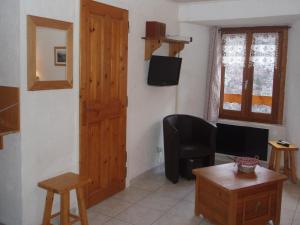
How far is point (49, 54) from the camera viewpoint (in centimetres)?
288

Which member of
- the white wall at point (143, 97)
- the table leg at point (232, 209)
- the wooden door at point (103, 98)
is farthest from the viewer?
the white wall at point (143, 97)

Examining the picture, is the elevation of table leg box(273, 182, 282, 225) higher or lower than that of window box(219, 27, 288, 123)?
lower

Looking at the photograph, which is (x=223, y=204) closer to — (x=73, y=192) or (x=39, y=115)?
(x=73, y=192)

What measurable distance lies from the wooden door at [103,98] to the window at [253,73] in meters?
2.20

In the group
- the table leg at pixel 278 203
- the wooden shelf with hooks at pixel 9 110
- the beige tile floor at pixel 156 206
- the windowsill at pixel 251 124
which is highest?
the wooden shelf with hooks at pixel 9 110

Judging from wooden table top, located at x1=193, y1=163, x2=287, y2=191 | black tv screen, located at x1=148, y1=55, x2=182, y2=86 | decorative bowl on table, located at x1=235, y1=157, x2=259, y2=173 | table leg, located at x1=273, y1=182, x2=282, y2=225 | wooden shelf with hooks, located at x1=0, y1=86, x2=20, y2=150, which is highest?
black tv screen, located at x1=148, y1=55, x2=182, y2=86

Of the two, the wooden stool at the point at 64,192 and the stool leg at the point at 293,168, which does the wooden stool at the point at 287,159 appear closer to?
the stool leg at the point at 293,168

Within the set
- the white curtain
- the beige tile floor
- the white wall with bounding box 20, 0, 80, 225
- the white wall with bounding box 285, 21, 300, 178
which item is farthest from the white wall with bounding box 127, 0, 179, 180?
the white wall with bounding box 285, 21, 300, 178

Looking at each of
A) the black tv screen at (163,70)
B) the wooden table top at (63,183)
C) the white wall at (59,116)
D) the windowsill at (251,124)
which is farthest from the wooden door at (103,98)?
the windowsill at (251,124)

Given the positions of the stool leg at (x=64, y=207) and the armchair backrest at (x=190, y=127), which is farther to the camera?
the armchair backrest at (x=190, y=127)

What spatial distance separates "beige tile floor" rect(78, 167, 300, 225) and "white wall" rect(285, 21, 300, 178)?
70 centimetres

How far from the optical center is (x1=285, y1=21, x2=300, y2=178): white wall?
451cm

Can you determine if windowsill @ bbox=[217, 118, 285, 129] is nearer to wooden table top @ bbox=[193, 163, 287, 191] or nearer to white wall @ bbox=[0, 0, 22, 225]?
wooden table top @ bbox=[193, 163, 287, 191]

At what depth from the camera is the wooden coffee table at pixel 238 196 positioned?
2941 millimetres
